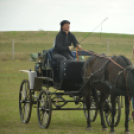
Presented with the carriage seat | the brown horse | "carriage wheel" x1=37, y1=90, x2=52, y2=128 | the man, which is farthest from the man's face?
"carriage wheel" x1=37, y1=90, x2=52, y2=128

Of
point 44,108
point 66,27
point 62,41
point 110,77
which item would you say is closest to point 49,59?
point 62,41

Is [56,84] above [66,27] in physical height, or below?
below

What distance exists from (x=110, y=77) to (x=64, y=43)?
155 centimetres

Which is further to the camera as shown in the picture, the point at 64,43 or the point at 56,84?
the point at 64,43

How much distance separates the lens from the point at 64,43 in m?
7.41

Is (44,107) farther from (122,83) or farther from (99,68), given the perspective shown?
(122,83)

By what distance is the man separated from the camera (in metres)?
7.29

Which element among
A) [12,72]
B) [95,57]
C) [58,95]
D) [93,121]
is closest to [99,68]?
[95,57]

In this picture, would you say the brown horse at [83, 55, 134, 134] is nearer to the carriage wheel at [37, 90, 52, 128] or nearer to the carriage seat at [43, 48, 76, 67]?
the carriage seat at [43, 48, 76, 67]

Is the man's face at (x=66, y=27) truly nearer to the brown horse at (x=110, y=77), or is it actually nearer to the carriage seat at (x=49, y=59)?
the carriage seat at (x=49, y=59)

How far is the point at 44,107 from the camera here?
704cm

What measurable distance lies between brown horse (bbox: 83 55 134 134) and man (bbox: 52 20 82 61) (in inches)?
19.2

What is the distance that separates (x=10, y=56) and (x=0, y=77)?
9933mm

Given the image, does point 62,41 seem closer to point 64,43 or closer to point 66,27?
point 64,43
